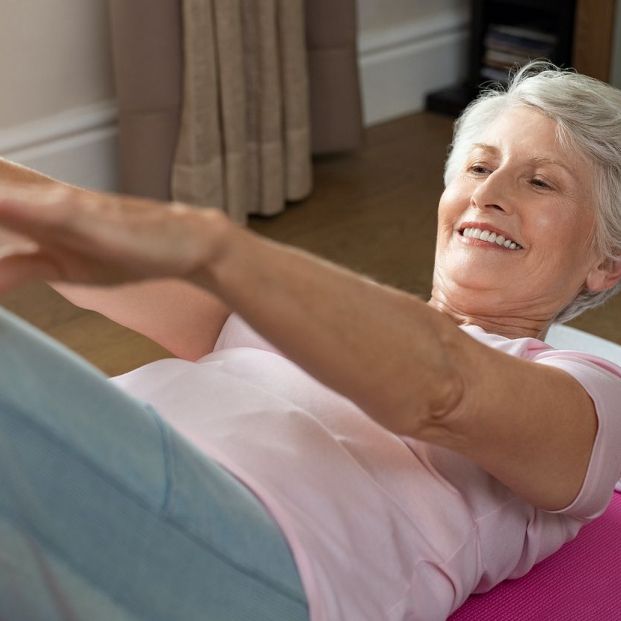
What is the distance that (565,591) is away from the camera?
1.57 meters

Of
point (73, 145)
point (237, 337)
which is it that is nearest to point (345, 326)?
point (237, 337)

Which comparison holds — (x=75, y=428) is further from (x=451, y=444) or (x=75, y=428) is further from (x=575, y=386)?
(x=575, y=386)

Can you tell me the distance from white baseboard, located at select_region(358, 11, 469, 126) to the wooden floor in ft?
0.23

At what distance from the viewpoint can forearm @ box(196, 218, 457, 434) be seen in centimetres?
103

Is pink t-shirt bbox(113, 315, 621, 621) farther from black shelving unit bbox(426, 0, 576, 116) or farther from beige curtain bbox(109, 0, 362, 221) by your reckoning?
black shelving unit bbox(426, 0, 576, 116)

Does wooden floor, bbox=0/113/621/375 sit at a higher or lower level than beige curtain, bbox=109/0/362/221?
lower

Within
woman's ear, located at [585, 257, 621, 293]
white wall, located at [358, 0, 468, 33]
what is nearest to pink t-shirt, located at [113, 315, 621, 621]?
woman's ear, located at [585, 257, 621, 293]

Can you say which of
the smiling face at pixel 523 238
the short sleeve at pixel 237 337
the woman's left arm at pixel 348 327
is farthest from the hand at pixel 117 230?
the smiling face at pixel 523 238

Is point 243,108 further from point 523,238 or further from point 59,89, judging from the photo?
point 523,238

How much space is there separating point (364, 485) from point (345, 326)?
0.31m

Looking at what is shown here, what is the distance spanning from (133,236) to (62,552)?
35 centimetres

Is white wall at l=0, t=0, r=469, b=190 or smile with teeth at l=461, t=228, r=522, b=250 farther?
white wall at l=0, t=0, r=469, b=190

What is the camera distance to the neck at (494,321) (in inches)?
65.6

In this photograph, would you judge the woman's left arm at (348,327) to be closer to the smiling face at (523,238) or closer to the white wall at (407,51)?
the smiling face at (523,238)
